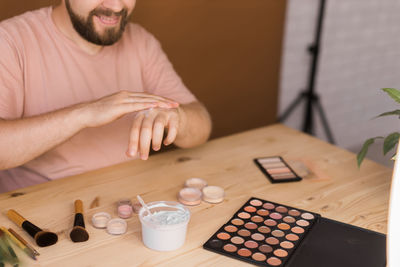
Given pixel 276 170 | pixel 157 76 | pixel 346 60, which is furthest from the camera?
pixel 346 60

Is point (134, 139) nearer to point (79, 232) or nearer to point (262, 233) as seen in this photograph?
point (79, 232)

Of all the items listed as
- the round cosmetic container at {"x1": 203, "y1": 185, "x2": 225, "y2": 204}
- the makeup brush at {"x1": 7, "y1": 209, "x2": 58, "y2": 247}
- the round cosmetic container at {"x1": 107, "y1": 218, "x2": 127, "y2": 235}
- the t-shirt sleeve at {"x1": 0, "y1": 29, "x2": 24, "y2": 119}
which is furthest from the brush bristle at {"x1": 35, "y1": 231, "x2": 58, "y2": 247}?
the t-shirt sleeve at {"x1": 0, "y1": 29, "x2": 24, "y2": 119}

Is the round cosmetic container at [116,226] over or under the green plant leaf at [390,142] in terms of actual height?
under

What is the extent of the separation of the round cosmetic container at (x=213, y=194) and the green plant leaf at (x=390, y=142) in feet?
1.34

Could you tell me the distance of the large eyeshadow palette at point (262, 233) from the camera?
863mm

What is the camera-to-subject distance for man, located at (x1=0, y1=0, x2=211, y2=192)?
3.71 feet

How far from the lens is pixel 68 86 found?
4.55 ft

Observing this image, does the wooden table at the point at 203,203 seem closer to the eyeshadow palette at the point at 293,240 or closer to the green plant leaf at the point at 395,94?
the eyeshadow palette at the point at 293,240

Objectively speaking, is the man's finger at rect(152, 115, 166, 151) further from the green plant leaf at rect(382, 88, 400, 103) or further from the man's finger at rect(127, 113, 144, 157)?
the green plant leaf at rect(382, 88, 400, 103)

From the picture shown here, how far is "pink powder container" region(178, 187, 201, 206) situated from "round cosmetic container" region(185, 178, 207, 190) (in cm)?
3

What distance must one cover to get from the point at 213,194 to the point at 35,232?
1.33 ft

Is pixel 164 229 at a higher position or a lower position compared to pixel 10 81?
lower

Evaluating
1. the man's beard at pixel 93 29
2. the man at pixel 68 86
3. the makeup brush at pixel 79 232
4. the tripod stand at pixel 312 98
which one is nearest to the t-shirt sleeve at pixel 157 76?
the man at pixel 68 86

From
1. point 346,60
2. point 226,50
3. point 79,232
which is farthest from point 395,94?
point 346,60
